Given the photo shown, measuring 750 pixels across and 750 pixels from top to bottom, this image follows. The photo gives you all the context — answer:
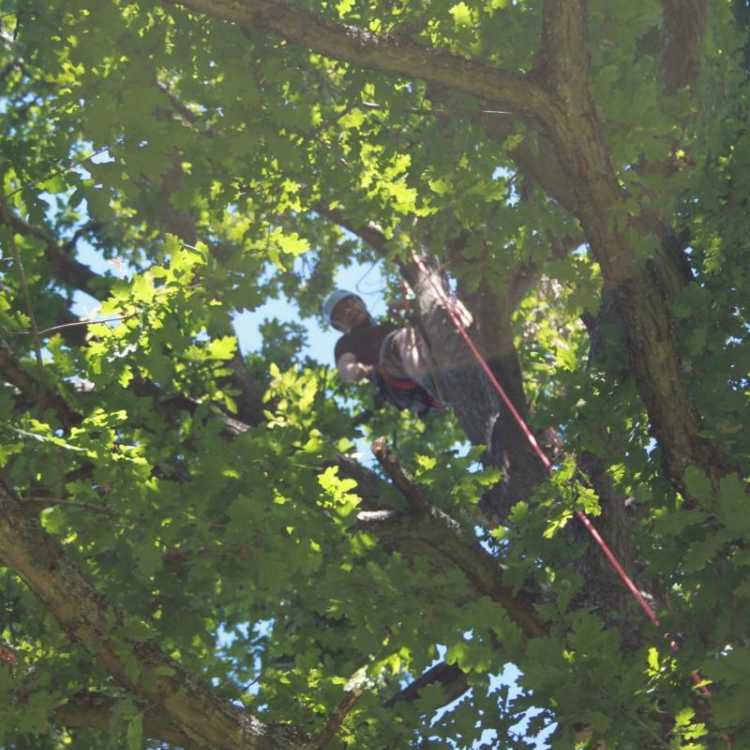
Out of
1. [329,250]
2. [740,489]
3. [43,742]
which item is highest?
[329,250]

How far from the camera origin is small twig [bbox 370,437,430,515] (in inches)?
212

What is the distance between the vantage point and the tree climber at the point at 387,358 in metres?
8.50

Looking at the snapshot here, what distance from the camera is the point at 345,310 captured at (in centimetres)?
987

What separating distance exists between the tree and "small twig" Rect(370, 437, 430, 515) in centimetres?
2

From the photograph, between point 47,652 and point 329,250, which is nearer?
point 47,652

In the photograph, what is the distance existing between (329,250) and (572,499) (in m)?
6.48

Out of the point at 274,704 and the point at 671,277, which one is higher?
the point at 671,277

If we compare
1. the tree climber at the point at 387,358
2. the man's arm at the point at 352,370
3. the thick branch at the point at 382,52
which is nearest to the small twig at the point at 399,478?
the thick branch at the point at 382,52

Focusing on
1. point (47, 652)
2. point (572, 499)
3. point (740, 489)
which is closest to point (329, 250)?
point (572, 499)

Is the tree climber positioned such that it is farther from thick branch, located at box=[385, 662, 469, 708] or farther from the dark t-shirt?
thick branch, located at box=[385, 662, 469, 708]

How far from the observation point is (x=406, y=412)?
11.5 metres

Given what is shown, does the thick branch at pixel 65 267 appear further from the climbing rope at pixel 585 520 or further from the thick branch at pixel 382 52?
the thick branch at pixel 382 52

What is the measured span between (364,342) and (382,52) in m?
4.56

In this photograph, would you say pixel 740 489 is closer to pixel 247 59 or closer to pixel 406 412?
pixel 247 59
